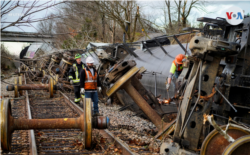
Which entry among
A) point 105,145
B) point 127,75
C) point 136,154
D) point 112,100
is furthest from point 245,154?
point 112,100

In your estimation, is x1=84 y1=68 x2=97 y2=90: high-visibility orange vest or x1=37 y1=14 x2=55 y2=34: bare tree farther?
x1=84 y1=68 x2=97 y2=90: high-visibility orange vest

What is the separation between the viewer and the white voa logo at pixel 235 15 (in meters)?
5.12

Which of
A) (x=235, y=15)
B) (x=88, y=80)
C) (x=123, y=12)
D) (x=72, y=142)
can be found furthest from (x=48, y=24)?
(x=123, y=12)

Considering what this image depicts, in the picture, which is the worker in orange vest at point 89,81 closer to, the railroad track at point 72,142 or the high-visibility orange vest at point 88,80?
the high-visibility orange vest at point 88,80

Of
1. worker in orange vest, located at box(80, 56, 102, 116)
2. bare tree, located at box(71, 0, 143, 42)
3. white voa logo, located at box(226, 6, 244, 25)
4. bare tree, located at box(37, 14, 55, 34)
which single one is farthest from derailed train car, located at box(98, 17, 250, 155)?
bare tree, located at box(71, 0, 143, 42)

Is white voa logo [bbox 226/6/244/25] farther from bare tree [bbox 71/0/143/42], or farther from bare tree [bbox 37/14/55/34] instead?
bare tree [bbox 71/0/143/42]

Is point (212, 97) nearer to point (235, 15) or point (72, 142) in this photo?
point (235, 15)

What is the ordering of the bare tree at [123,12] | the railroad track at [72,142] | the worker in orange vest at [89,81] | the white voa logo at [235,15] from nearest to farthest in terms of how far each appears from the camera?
the railroad track at [72,142]
the white voa logo at [235,15]
the worker in orange vest at [89,81]
the bare tree at [123,12]

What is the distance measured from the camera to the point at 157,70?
1023cm

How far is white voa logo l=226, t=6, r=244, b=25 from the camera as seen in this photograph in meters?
5.12

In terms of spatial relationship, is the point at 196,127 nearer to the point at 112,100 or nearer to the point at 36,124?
the point at 36,124

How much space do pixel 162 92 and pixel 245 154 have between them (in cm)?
628

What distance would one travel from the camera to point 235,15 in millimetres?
5219

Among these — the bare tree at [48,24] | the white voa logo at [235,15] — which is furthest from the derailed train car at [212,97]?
the bare tree at [48,24]
